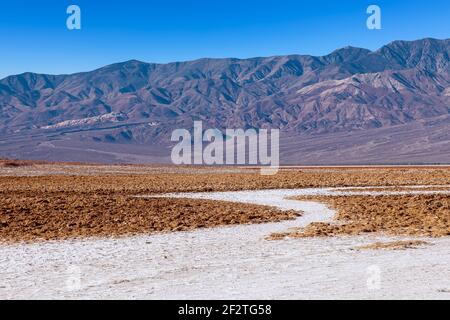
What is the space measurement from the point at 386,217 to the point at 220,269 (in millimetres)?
12385

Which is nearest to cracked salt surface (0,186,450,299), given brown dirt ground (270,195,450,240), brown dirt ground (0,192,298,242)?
brown dirt ground (270,195,450,240)

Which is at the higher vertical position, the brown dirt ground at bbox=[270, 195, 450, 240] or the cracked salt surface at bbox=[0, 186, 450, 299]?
the cracked salt surface at bbox=[0, 186, 450, 299]

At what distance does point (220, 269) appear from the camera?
1473 centimetres

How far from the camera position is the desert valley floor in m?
12.5

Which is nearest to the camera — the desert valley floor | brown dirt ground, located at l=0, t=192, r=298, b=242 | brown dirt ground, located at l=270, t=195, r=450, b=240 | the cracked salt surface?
the cracked salt surface

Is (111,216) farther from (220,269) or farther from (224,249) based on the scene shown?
(220,269)

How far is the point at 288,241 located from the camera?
1934 centimetres

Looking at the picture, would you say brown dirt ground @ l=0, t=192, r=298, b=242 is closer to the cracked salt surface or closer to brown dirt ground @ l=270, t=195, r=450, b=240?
the cracked salt surface

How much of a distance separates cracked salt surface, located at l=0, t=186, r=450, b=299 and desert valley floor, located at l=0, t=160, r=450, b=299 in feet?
0.08

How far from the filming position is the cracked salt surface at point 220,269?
12.1 meters
